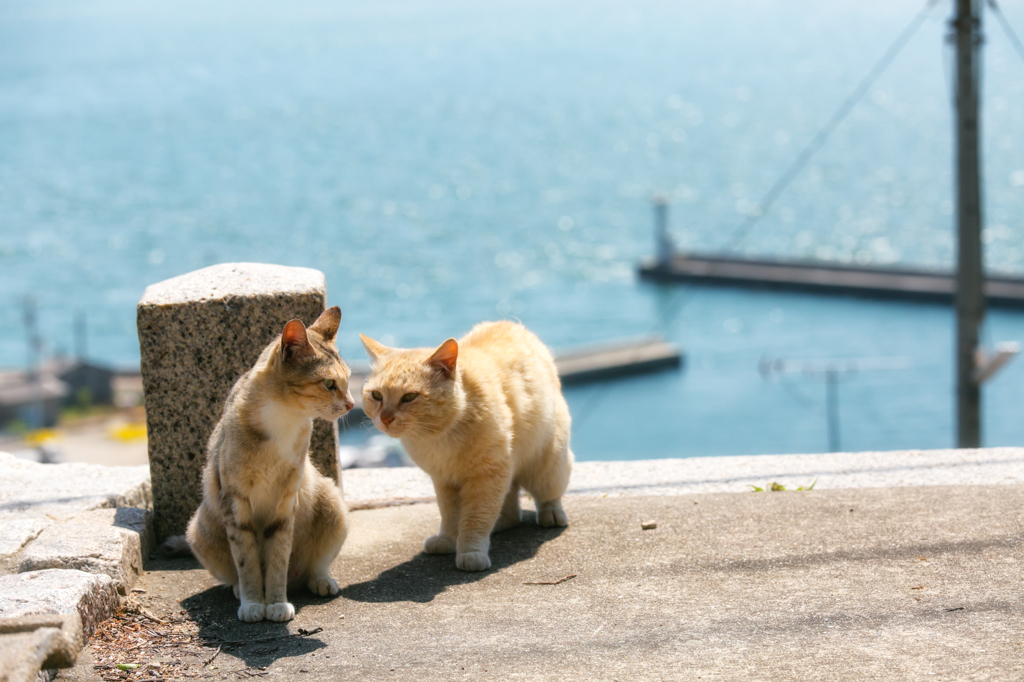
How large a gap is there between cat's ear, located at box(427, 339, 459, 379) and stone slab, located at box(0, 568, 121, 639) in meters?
1.38

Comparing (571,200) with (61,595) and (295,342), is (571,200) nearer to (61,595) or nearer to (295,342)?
(295,342)

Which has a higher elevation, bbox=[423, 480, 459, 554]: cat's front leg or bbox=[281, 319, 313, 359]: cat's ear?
bbox=[281, 319, 313, 359]: cat's ear

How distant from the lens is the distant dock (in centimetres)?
3241

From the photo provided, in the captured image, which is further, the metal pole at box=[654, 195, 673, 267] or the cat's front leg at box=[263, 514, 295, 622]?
the metal pole at box=[654, 195, 673, 267]

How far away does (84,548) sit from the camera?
3.43 meters

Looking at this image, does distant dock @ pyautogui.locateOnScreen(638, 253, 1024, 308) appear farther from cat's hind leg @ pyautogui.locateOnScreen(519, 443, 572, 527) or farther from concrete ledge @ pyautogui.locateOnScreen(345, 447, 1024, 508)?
cat's hind leg @ pyautogui.locateOnScreen(519, 443, 572, 527)

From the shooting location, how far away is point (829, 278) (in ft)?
115

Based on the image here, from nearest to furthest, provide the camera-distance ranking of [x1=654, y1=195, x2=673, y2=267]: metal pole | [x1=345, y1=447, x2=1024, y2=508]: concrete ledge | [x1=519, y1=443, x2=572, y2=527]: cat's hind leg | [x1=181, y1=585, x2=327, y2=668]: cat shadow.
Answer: [x1=181, y1=585, x2=327, y2=668]: cat shadow
[x1=519, y1=443, x2=572, y2=527]: cat's hind leg
[x1=345, y1=447, x2=1024, y2=508]: concrete ledge
[x1=654, y1=195, x2=673, y2=267]: metal pole

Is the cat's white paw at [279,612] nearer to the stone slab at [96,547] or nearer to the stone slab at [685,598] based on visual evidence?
the stone slab at [685,598]

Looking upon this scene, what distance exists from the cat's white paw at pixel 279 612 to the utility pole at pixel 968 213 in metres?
9.07

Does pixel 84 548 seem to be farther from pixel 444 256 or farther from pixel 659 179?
pixel 659 179

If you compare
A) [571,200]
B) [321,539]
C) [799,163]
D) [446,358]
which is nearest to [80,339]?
[571,200]

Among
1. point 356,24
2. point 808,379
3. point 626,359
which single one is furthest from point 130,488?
point 356,24

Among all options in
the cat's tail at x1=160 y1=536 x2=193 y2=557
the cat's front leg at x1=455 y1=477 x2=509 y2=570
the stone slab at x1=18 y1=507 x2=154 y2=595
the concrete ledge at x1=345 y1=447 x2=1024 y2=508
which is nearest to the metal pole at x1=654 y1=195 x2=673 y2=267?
the concrete ledge at x1=345 y1=447 x2=1024 y2=508
